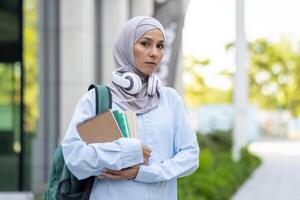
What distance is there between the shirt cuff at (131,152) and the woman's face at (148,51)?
301 millimetres

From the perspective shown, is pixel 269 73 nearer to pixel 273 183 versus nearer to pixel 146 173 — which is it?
pixel 273 183

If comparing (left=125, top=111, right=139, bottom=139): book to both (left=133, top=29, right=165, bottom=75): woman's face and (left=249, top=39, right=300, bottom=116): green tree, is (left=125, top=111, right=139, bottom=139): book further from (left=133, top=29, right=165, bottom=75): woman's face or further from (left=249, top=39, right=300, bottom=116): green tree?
(left=249, top=39, right=300, bottom=116): green tree

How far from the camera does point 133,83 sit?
3031 millimetres

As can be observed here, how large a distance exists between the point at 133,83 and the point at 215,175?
10.8m

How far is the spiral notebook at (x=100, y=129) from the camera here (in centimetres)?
297

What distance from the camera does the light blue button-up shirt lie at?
9.63 ft

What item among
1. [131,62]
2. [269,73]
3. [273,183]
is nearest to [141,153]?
[131,62]

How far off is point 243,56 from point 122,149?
53.0 ft

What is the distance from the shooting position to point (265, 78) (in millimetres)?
51312

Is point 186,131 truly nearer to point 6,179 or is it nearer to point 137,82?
point 137,82

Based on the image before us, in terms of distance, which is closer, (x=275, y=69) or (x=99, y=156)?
(x=99, y=156)

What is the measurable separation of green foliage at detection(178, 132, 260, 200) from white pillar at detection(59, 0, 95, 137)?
2.32 meters

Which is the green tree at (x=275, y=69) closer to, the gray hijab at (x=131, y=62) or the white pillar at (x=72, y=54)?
the white pillar at (x=72, y=54)

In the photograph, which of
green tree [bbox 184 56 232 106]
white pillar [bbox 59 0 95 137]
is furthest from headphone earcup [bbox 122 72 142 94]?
green tree [bbox 184 56 232 106]
